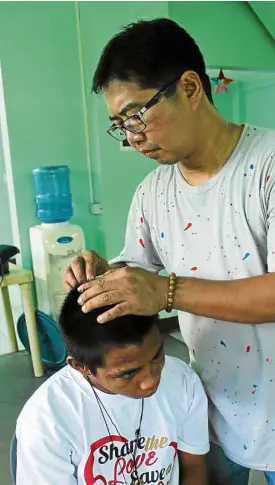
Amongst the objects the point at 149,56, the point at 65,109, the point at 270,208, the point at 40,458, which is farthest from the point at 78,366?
the point at 65,109

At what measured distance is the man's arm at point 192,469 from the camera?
44.2 inches

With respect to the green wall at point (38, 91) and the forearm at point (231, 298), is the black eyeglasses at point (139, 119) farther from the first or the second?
the green wall at point (38, 91)

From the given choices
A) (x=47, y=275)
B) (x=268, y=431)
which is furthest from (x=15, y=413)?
(x=268, y=431)

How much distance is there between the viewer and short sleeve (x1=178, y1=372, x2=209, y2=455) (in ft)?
3.58

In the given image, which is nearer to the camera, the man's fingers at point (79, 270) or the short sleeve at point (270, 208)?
the short sleeve at point (270, 208)

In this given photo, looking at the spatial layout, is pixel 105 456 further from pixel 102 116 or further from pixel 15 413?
pixel 102 116

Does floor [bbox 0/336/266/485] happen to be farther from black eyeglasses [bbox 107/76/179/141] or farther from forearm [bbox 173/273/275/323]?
black eyeglasses [bbox 107/76/179/141]

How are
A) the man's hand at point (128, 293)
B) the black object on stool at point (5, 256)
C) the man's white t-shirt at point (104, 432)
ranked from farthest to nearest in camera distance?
the black object on stool at point (5, 256), the man's white t-shirt at point (104, 432), the man's hand at point (128, 293)

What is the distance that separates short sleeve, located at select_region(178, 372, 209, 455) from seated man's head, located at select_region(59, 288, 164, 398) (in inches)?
5.9

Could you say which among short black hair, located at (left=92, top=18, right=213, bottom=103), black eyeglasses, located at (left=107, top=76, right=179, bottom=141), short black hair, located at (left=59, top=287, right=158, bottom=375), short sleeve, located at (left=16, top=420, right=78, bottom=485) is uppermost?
short black hair, located at (left=92, top=18, right=213, bottom=103)

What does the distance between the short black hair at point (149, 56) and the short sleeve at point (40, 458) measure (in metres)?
0.74

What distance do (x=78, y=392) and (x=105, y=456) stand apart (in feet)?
0.50

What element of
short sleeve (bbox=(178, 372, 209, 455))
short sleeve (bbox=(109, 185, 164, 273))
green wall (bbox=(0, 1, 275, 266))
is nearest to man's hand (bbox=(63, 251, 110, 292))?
short sleeve (bbox=(109, 185, 164, 273))

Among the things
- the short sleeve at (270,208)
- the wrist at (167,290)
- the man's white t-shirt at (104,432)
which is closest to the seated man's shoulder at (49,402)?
the man's white t-shirt at (104,432)
